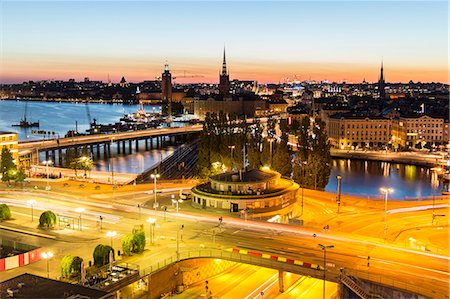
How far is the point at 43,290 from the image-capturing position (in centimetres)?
1195

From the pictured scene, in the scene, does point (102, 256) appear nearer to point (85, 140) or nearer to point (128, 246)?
point (128, 246)

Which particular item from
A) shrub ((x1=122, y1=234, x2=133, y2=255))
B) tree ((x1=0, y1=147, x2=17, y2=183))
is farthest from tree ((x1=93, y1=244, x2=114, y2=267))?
tree ((x1=0, y1=147, x2=17, y2=183))

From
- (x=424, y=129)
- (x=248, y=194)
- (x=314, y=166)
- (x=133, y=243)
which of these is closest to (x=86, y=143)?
(x=314, y=166)

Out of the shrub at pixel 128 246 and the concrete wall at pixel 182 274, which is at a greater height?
the shrub at pixel 128 246

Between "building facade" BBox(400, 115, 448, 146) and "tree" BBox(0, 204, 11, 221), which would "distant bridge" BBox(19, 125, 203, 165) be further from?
"building facade" BBox(400, 115, 448, 146)

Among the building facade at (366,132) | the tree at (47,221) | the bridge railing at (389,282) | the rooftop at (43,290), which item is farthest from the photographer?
the building facade at (366,132)

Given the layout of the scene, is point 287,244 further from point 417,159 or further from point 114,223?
point 417,159

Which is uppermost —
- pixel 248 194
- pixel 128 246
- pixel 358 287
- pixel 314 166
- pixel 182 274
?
pixel 314 166

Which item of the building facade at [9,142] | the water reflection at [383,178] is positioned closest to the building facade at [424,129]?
the water reflection at [383,178]

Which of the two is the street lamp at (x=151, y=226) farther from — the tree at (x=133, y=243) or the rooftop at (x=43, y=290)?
the rooftop at (x=43, y=290)

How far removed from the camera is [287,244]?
17750mm

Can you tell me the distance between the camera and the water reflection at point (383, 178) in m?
41.3

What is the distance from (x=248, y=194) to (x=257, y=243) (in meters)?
5.83

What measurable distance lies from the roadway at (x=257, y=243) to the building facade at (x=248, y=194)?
137cm
